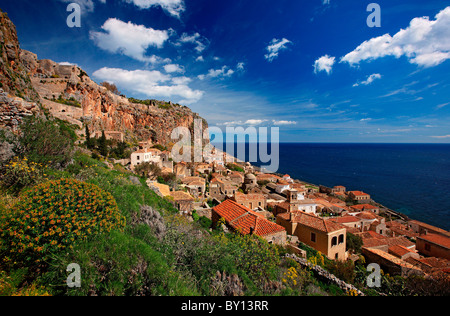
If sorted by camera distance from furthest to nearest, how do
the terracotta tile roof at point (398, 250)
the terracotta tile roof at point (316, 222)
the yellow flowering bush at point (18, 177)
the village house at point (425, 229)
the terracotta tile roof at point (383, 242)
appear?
the village house at point (425, 229) < the terracotta tile roof at point (383, 242) < the terracotta tile roof at point (398, 250) < the terracotta tile roof at point (316, 222) < the yellow flowering bush at point (18, 177)

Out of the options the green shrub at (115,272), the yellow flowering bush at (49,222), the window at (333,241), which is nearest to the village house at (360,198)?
the window at (333,241)

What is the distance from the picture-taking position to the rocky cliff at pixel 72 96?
1577 centimetres

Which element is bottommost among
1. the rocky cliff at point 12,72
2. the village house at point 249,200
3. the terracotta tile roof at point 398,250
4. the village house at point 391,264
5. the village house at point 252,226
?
the terracotta tile roof at point 398,250

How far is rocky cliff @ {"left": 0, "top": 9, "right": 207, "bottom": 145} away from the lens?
15766 mm

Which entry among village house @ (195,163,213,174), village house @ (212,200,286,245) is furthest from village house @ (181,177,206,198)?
village house @ (195,163,213,174)

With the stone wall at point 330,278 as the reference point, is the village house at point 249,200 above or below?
below

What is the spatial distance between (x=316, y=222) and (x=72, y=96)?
4168 centimetres

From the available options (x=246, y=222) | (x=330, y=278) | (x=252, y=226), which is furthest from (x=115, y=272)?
(x=246, y=222)

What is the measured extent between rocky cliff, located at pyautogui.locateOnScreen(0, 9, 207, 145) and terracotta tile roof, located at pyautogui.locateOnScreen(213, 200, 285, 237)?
449 inches

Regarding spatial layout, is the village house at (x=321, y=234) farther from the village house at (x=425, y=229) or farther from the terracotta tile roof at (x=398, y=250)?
the village house at (x=425, y=229)

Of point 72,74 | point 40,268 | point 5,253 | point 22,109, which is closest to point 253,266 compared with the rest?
point 40,268

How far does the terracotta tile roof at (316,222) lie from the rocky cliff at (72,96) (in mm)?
18962

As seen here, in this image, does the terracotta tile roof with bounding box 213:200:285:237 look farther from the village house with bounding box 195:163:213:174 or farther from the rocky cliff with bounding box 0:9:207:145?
the village house with bounding box 195:163:213:174

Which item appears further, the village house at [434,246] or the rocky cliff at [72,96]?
the village house at [434,246]
